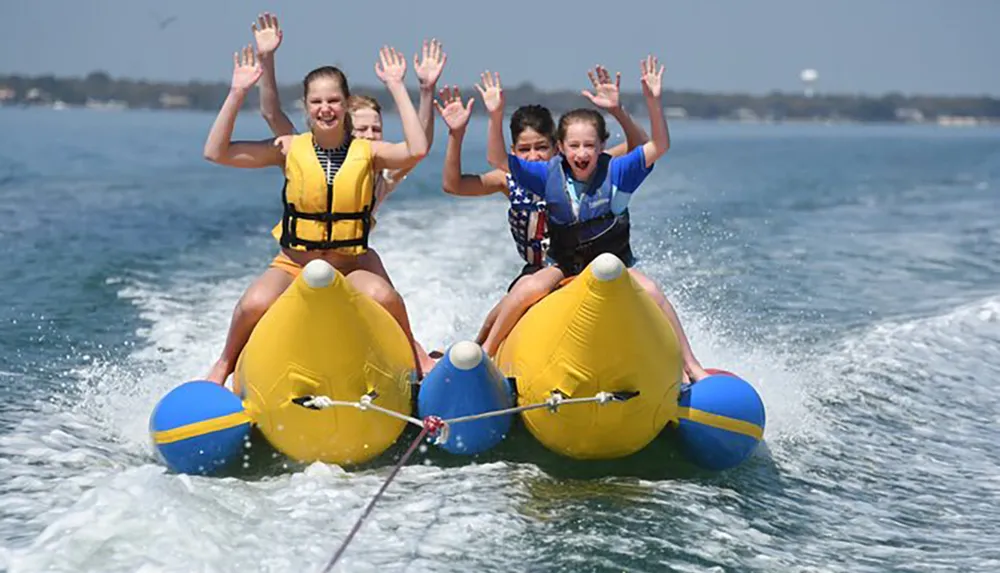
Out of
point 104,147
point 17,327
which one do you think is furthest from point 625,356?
point 104,147

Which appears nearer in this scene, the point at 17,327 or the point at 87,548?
the point at 87,548

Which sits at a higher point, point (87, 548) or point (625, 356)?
point (625, 356)

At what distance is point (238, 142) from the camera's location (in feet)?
13.8

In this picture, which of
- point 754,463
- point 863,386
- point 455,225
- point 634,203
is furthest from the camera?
point 634,203

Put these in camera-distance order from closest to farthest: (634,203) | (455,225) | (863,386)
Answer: (863,386) → (455,225) → (634,203)

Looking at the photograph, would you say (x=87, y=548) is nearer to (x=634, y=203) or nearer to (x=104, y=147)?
(x=634, y=203)

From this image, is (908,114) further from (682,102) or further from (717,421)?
(717,421)

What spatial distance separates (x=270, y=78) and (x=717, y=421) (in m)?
1.95

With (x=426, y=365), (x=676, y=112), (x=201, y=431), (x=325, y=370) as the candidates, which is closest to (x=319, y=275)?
(x=325, y=370)

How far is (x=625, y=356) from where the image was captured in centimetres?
369

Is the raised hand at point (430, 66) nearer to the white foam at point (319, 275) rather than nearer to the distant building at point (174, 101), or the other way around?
the white foam at point (319, 275)

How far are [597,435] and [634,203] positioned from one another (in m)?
8.61

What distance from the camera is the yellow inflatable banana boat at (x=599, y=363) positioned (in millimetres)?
3633

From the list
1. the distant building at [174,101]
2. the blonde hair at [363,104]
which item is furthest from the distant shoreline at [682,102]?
the blonde hair at [363,104]
